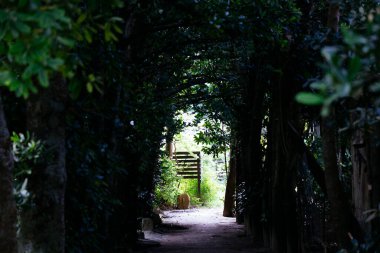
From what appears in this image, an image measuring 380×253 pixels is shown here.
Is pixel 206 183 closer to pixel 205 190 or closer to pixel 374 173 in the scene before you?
pixel 205 190

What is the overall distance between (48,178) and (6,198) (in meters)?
0.45

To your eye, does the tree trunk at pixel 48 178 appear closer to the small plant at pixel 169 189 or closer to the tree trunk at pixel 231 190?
the tree trunk at pixel 231 190

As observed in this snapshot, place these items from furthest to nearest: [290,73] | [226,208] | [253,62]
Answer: [226,208]
[253,62]
[290,73]

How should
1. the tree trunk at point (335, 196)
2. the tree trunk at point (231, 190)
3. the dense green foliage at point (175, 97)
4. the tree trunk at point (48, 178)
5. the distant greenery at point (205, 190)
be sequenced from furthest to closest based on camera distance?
the distant greenery at point (205, 190), the tree trunk at point (231, 190), the tree trunk at point (335, 196), the tree trunk at point (48, 178), the dense green foliage at point (175, 97)

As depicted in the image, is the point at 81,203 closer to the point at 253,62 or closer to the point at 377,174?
the point at 377,174

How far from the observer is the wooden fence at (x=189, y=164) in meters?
21.9

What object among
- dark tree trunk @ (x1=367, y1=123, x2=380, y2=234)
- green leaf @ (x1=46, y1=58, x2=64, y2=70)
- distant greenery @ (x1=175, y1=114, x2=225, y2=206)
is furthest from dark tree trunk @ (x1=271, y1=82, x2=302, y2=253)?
distant greenery @ (x1=175, y1=114, x2=225, y2=206)

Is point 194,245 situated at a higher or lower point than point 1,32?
lower

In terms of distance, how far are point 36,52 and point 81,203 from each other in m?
2.68

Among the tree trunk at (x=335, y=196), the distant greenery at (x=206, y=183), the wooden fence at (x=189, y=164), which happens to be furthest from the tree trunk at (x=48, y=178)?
the wooden fence at (x=189, y=164)

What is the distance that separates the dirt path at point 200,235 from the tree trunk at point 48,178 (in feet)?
18.1

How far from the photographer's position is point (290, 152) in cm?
686

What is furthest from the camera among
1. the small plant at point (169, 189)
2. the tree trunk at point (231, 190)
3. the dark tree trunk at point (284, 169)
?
the small plant at point (169, 189)

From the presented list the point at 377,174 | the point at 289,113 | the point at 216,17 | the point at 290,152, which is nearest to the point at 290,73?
the point at 289,113
